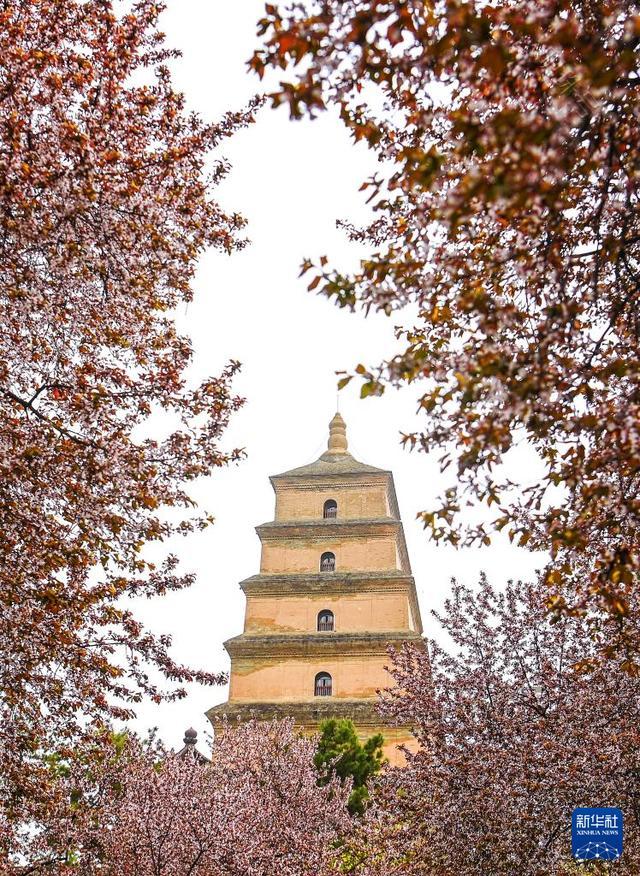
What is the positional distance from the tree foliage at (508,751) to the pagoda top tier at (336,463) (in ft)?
64.1

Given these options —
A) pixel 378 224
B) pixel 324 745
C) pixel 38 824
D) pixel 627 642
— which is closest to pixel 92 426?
pixel 378 224

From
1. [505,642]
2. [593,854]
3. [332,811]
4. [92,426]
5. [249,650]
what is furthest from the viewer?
[249,650]

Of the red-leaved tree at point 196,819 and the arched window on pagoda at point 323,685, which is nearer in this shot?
A: the red-leaved tree at point 196,819

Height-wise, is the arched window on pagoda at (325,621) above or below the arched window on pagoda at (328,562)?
below

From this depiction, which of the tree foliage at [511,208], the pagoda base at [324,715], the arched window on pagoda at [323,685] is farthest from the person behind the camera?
the arched window on pagoda at [323,685]

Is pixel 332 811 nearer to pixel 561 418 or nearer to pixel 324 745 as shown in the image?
pixel 324 745

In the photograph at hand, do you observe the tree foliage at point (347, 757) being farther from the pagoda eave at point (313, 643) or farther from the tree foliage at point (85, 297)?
the tree foliage at point (85, 297)

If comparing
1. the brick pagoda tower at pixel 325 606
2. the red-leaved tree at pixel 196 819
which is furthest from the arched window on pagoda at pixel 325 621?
the red-leaved tree at pixel 196 819

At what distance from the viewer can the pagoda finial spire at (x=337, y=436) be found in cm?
4038

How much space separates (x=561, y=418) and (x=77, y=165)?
4571mm

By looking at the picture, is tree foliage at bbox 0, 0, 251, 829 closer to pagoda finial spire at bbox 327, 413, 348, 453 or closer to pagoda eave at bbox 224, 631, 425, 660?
pagoda eave at bbox 224, 631, 425, 660

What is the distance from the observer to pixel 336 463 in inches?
1500

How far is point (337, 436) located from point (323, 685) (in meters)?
13.7

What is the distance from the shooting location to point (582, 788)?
11.3 metres
